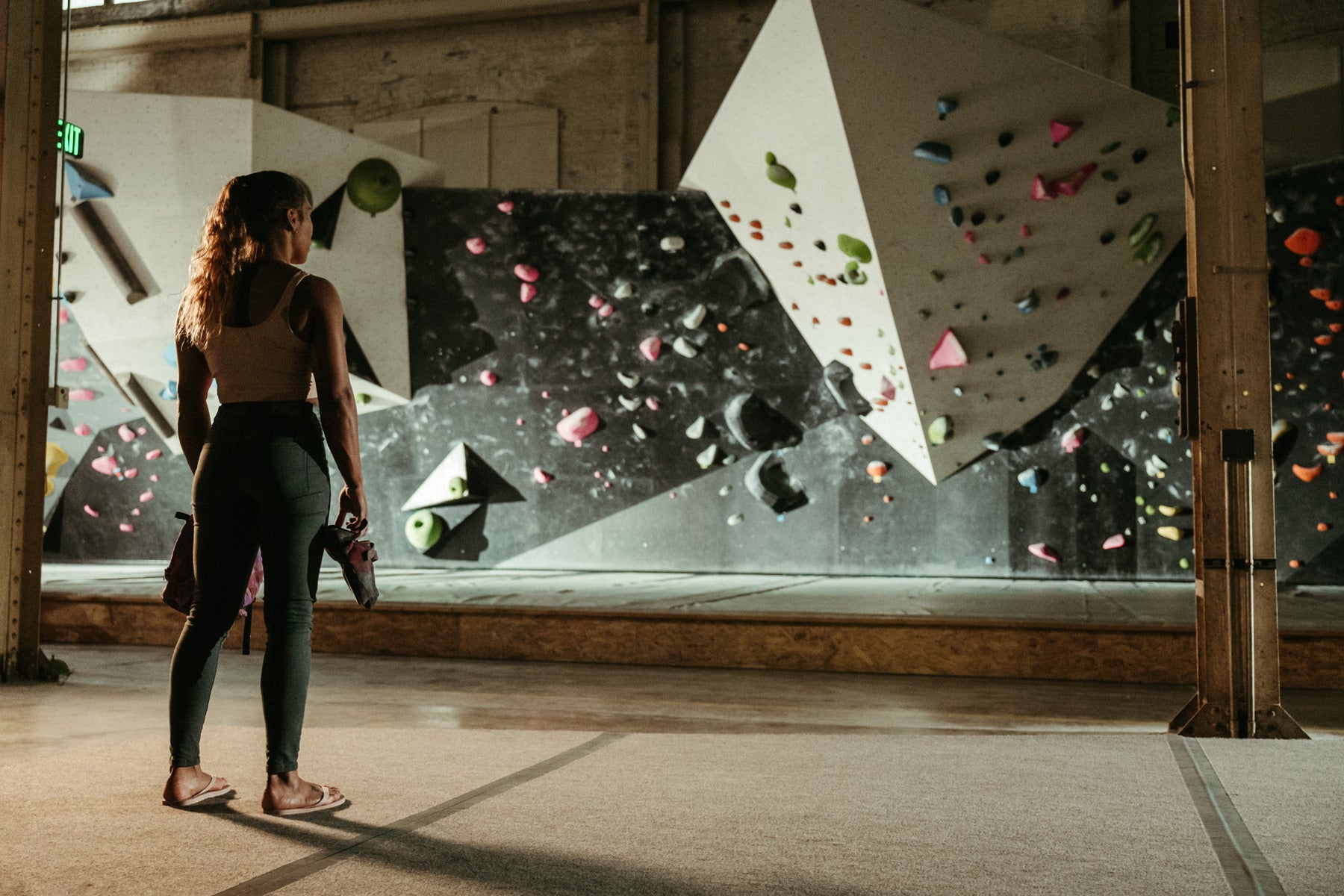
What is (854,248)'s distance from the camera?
5258mm

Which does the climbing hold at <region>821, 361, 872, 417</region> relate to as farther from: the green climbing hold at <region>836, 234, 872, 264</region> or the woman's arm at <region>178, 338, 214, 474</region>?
the woman's arm at <region>178, 338, 214, 474</region>

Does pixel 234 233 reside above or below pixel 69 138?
below

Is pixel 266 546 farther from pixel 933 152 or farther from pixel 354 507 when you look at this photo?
pixel 933 152

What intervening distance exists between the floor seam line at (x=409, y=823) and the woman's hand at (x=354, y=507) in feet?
1.40

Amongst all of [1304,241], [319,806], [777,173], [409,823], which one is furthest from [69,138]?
[1304,241]

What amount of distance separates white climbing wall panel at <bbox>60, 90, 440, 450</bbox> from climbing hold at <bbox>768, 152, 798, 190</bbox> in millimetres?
2022

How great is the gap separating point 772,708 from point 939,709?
17.0 inches

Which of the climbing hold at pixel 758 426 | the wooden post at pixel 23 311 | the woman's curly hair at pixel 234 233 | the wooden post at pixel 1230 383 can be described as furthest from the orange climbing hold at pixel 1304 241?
the wooden post at pixel 23 311

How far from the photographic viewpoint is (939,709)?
287 cm

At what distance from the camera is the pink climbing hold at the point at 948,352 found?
5.31 metres

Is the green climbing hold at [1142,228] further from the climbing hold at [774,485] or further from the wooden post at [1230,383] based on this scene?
the wooden post at [1230,383]

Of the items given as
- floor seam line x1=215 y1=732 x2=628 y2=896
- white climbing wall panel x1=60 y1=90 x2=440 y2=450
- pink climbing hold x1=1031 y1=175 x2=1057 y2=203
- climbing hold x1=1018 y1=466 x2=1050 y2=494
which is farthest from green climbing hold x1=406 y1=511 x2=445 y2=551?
floor seam line x1=215 y1=732 x2=628 y2=896

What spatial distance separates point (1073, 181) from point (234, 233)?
419 centimetres

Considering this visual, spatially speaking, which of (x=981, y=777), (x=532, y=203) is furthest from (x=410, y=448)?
(x=981, y=777)
